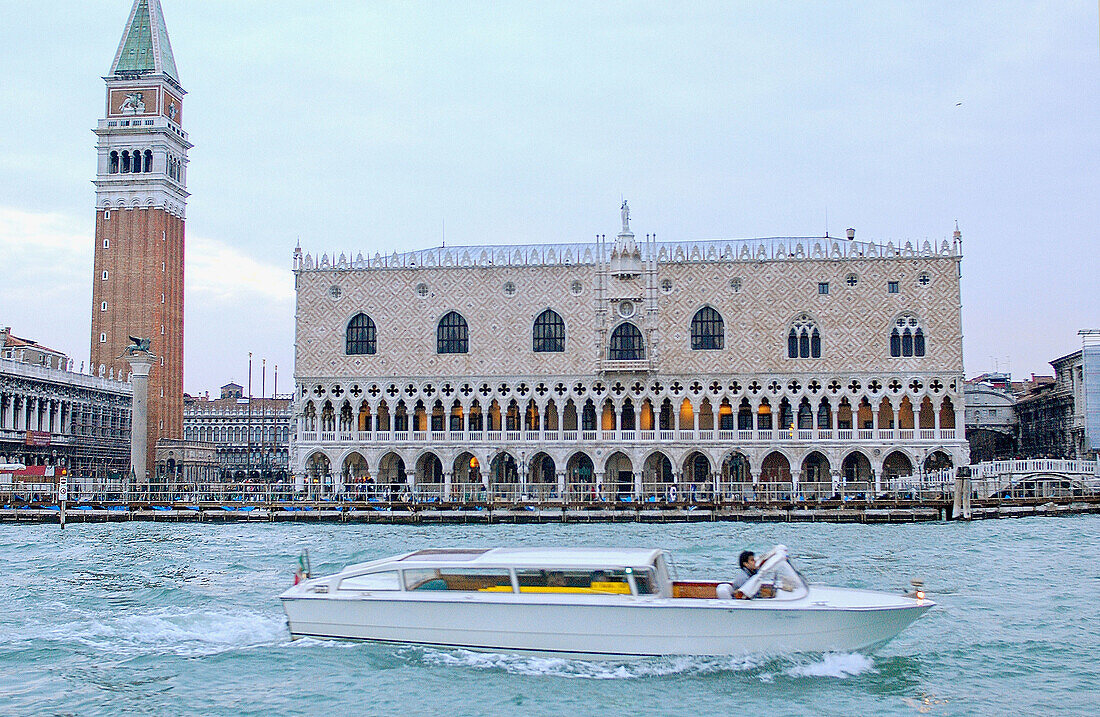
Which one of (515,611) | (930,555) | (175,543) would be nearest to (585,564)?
(515,611)

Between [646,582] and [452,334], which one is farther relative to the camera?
[452,334]

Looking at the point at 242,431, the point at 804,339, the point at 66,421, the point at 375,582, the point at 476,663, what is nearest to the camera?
the point at 476,663

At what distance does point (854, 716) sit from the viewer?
1294 centimetres

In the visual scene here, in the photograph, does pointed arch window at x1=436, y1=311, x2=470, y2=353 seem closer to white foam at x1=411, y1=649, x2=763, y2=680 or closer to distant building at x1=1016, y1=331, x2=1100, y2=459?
distant building at x1=1016, y1=331, x2=1100, y2=459

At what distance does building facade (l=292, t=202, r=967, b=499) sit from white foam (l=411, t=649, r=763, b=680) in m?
35.9

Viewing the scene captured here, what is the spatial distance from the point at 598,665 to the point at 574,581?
104 centimetres

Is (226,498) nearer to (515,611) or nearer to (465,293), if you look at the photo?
(465,293)

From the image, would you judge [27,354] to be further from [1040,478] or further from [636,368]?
[1040,478]

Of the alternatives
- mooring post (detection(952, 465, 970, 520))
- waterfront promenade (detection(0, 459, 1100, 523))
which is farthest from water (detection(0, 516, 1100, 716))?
waterfront promenade (detection(0, 459, 1100, 523))

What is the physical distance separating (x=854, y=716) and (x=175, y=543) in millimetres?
25213

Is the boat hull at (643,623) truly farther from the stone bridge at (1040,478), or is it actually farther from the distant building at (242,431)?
the distant building at (242,431)

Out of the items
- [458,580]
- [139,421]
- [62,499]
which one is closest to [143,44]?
[139,421]

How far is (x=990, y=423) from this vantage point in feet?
235

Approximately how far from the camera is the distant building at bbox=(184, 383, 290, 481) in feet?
338
